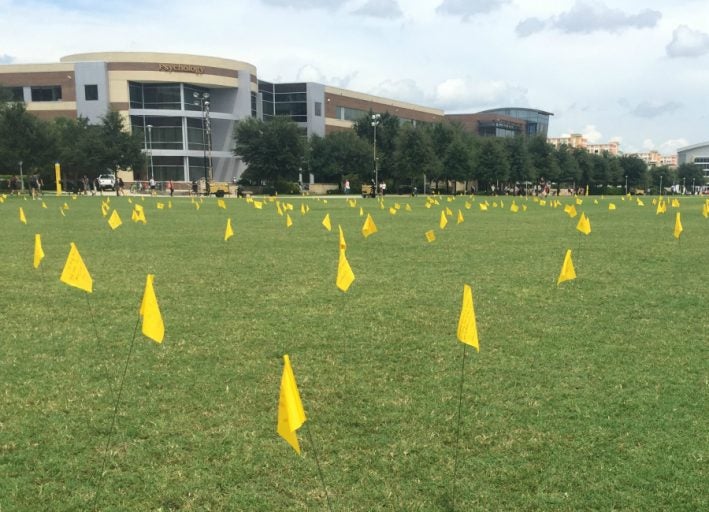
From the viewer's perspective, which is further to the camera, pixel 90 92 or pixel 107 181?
pixel 90 92

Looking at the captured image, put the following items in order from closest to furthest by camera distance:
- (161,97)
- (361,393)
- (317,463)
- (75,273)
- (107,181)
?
1. (317,463)
2. (361,393)
3. (75,273)
4. (107,181)
5. (161,97)

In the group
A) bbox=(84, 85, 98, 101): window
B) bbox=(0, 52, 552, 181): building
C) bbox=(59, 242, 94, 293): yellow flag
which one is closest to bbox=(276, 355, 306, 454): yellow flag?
bbox=(59, 242, 94, 293): yellow flag

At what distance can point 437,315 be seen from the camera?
7.07 meters

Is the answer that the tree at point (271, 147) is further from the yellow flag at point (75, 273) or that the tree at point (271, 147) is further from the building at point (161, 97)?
the yellow flag at point (75, 273)

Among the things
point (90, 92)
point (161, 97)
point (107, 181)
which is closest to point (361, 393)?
point (107, 181)

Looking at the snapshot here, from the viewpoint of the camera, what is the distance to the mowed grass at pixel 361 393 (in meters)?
3.27

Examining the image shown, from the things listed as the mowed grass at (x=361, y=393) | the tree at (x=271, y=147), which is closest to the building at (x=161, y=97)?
the tree at (x=271, y=147)

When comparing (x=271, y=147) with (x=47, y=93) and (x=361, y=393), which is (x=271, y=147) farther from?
(x=361, y=393)

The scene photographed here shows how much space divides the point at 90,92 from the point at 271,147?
1029 inches

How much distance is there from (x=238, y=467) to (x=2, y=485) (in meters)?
1.31

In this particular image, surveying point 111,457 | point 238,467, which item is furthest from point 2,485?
point 238,467

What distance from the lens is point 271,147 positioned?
68250 millimetres

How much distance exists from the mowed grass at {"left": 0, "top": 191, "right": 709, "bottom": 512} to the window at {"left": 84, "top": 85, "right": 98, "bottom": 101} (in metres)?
72.9

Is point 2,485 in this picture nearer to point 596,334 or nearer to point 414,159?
point 596,334
